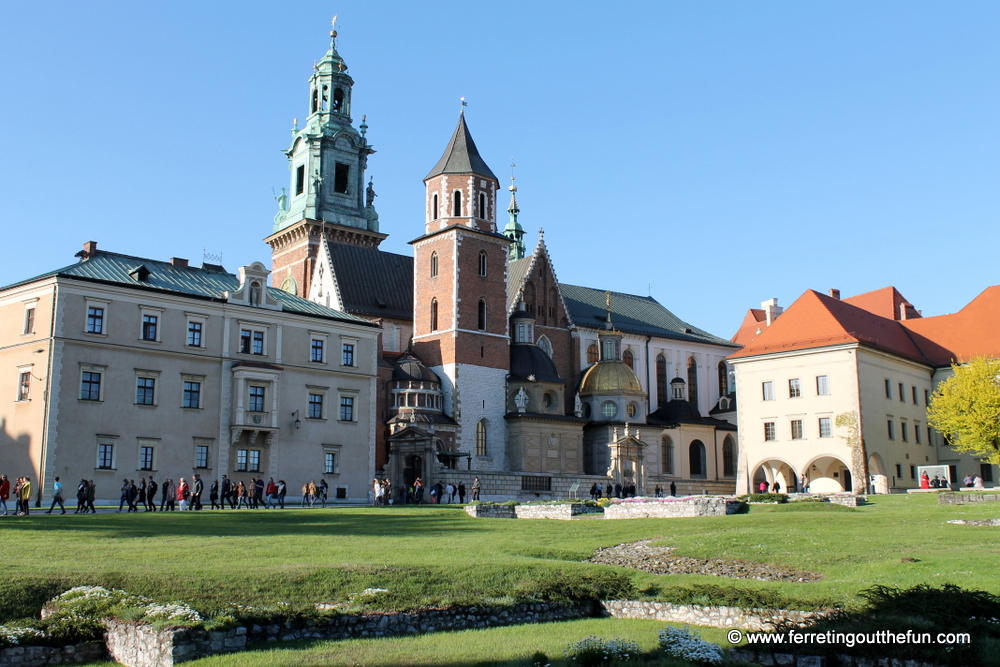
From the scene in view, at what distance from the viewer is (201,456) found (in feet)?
149

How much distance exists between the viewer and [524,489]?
58719mm

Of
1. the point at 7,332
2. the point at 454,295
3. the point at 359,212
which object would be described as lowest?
the point at 7,332

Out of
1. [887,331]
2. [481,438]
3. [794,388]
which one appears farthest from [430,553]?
[887,331]

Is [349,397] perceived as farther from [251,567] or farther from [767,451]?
[251,567]

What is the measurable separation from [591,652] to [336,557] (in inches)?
354

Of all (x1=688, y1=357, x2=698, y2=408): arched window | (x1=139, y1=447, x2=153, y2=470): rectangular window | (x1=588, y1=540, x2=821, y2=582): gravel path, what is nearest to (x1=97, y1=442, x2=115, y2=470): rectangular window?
(x1=139, y1=447, x2=153, y2=470): rectangular window

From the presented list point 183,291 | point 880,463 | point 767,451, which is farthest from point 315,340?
point 880,463

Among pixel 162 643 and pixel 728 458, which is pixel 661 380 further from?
pixel 162 643

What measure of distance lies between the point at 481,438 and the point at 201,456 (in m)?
20.5

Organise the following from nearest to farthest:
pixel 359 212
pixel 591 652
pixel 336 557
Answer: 1. pixel 591 652
2. pixel 336 557
3. pixel 359 212

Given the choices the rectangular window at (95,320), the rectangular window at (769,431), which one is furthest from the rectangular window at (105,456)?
the rectangular window at (769,431)

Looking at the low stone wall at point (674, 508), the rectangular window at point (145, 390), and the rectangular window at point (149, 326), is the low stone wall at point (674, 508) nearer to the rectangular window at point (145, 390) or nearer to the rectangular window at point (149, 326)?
the rectangular window at point (145, 390)

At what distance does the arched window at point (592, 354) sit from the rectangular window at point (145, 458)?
36.6 m

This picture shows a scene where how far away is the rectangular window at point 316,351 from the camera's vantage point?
4944 centimetres
